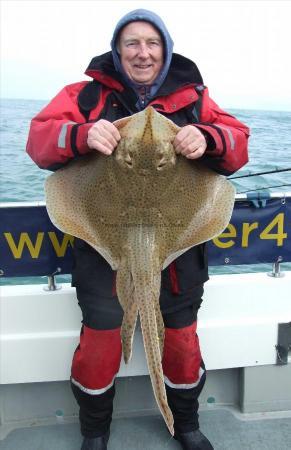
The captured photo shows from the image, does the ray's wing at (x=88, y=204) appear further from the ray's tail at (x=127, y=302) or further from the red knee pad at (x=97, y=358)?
the red knee pad at (x=97, y=358)

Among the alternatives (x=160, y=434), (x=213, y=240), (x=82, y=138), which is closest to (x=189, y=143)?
(x=82, y=138)

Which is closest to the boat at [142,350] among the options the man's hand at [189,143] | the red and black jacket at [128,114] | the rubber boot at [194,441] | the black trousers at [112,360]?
the rubber boot at [194,441]

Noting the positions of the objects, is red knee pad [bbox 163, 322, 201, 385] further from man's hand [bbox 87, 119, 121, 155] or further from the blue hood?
the blue hood

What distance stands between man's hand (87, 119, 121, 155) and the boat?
3.92 feet

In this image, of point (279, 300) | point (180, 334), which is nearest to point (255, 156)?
point (279, 300)

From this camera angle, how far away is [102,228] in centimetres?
220

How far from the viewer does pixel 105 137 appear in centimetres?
196

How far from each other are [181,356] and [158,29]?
1927 millimetres

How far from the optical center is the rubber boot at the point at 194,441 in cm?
282

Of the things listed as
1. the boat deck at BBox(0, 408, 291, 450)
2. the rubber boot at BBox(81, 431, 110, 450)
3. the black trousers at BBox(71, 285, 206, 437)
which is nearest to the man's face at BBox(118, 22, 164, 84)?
the black trousers at BBox(71, 285, 206, 437)

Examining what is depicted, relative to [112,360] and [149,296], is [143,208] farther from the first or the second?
[112,360]

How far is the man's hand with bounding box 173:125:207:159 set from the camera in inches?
77.8

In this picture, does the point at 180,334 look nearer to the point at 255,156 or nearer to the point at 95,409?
the point at 95,409

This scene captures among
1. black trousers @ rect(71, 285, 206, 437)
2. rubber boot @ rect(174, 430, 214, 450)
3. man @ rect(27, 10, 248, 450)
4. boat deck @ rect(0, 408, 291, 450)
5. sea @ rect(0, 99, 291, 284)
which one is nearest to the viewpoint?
man @ rect(27, 10, 248, 450)
